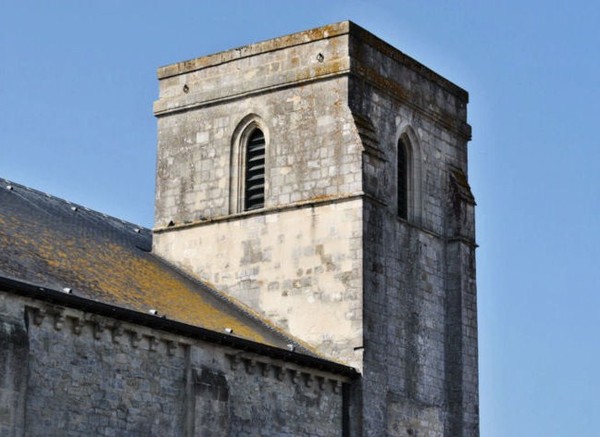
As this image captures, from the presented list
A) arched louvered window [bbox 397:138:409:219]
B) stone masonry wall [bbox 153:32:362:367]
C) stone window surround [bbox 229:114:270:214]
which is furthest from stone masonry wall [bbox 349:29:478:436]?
stone window surround [bbox 229:114:270:214]

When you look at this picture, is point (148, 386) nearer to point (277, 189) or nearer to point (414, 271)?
point (277, 189)

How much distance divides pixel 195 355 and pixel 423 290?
28.7ft

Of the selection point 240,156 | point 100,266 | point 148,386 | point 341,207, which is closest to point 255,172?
point 240,156

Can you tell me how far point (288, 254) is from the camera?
36.8 m

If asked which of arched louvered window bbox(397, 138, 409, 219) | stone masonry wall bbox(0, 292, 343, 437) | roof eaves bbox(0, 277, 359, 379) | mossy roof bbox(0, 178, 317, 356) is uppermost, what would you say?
→ arched louvered window bbox(397, 138, 409, 219)

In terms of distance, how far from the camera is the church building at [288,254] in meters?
30.7

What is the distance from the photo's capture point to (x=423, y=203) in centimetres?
3866

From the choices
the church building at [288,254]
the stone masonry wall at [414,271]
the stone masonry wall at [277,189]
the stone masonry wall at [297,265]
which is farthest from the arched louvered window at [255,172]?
the stone masonry wall at [414,271]

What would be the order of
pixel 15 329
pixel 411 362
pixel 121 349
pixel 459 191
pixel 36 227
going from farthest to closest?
1. pixel 459 191
2. pixel 411 362
3. pixel 36 227
4. pixel 121 349
5. pixel 15 329

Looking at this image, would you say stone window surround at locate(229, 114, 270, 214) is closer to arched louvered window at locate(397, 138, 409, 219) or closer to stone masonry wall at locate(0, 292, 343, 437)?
arched louvered window at locate(397, 138, 409, 219)

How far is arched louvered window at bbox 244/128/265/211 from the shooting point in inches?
1499

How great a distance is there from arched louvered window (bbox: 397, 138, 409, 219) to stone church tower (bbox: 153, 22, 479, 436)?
2.4 inches

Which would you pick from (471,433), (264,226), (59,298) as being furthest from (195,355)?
(471,433)

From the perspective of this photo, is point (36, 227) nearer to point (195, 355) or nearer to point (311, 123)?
point (195, 355)
